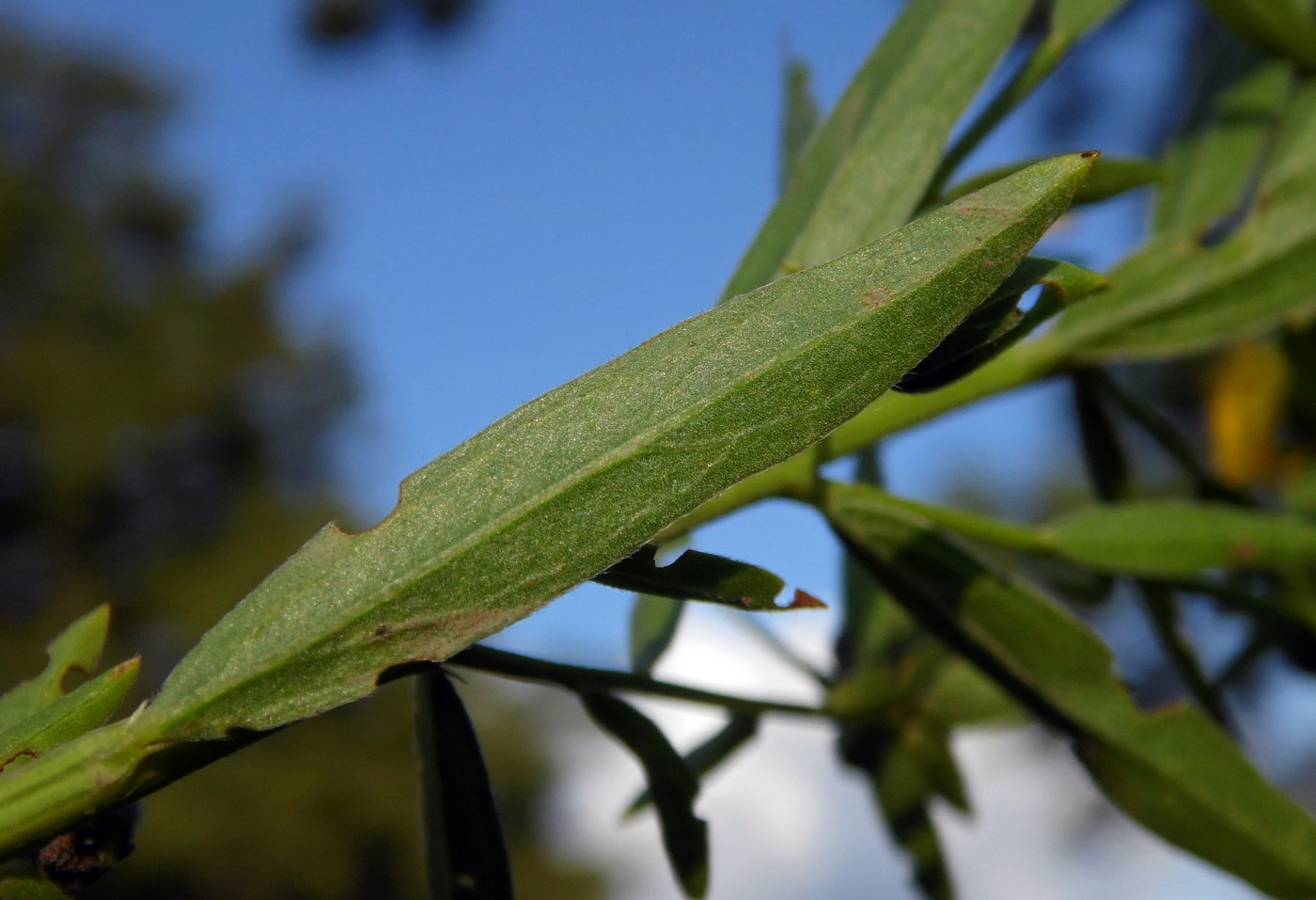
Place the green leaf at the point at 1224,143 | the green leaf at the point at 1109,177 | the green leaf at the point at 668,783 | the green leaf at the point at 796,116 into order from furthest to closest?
the green leaf at the point at 1224,143 → the green leaf at the point at 796,116 → the green leaf at the point at 1109,177 → the green leaf at the point at 668,783

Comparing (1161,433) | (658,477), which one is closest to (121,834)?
(658,477)

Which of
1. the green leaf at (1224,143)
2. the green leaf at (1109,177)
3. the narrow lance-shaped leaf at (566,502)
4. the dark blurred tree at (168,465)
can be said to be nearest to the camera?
the narrow lance-shaped leaf at (566,502)

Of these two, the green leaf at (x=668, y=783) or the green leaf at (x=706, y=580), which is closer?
the green leaf at (x=706, y=580)

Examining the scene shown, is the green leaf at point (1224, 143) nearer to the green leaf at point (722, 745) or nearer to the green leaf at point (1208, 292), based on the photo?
the green leaf at point (1208, 292)

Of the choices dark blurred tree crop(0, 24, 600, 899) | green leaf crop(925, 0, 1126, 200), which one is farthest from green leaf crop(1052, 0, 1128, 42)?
dark blurred tree crop(0, 24, 600, 899)

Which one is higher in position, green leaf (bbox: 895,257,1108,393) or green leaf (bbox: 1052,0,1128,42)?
green leaf (bbox: 1052,0,1128,42)

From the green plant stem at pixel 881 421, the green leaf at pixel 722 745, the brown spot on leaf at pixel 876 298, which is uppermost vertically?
the green plant stem at pixel 881 421

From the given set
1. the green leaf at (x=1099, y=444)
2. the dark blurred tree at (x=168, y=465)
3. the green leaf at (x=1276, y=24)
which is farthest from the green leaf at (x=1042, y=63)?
the dark blurred tree at (x=168, y=465)

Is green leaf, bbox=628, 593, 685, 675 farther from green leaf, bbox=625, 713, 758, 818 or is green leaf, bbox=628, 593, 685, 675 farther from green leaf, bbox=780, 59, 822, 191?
green leaf, bbox=780, 59, 822, 191
